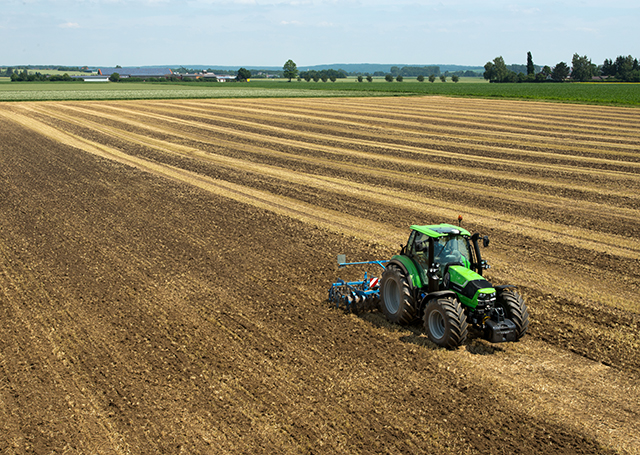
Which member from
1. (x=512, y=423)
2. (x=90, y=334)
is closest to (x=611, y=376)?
(x=512, y=423)

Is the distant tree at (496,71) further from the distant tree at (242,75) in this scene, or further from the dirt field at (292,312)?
the dirt field at (292,312)

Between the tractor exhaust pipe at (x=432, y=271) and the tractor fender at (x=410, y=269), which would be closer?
the tractor exhaust pipe at (x=432, y=271)

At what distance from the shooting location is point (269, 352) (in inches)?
352

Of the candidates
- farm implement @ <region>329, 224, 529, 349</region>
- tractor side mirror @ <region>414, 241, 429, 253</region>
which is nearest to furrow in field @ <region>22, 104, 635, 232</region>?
farm implement @ <region>329, 224, 529, 349</region>

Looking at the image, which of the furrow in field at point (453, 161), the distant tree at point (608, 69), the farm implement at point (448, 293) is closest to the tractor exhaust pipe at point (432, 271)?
the farm implement at point (448, 293)

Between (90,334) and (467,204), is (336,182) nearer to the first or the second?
(467,204)

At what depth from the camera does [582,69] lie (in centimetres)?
14325

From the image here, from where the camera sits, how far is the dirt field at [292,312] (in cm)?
705

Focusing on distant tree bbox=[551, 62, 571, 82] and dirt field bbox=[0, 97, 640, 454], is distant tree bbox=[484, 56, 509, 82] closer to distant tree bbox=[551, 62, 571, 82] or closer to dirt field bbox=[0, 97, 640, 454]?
distant tree bbox=[551, 62, 571, 82]

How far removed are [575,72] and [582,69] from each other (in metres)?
1.72

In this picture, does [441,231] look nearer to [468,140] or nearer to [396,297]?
[396,297]

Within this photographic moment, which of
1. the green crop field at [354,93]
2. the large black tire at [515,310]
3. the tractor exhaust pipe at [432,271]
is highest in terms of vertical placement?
the green crop field at [354,93]

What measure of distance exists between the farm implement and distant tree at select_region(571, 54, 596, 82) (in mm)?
151942

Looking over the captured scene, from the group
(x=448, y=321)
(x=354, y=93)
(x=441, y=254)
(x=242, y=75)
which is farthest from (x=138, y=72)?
(x=448, y=321)
